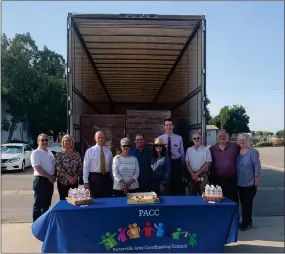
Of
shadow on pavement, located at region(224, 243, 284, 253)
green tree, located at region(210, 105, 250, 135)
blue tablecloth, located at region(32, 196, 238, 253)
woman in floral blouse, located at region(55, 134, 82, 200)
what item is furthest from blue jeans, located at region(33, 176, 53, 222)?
green tree, located at region(210, 105, 250, 135)

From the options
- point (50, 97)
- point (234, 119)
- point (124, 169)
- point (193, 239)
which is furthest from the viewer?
point (234, 119)

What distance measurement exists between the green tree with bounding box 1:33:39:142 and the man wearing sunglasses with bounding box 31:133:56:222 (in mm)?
22480

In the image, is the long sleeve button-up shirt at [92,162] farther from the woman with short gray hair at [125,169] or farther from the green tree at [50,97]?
the green tree at [50,97]

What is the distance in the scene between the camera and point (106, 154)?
532 centimetres

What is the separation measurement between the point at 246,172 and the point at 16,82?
→ 23907 mm

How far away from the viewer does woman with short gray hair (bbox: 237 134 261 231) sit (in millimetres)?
5887

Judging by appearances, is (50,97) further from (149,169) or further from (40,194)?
(149,169)

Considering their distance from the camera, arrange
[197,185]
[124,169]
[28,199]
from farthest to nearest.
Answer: [28,199]
[197,185]
[124,169]

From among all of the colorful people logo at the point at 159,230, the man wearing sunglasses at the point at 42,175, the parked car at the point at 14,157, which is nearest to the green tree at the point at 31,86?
the parked car at the point at 14,157

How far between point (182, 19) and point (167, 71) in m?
4.22

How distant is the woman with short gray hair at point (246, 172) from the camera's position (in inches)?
232

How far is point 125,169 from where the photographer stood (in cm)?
508

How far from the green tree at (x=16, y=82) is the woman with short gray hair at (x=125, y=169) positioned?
23.2 meters

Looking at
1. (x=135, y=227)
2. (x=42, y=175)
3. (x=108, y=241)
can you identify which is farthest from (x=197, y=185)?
(x=42, y=175)
